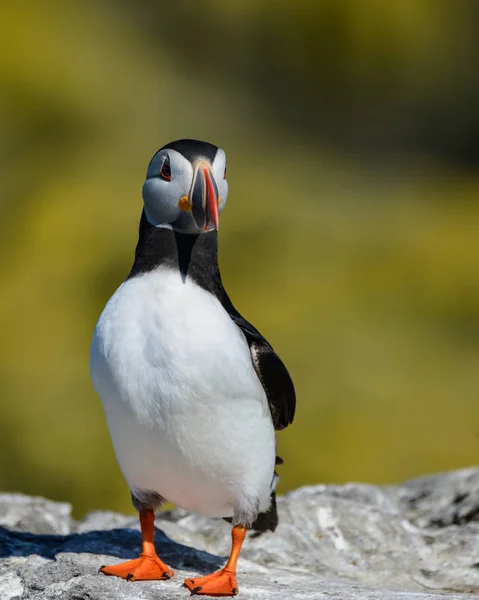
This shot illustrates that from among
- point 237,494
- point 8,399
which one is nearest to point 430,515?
point 237,494

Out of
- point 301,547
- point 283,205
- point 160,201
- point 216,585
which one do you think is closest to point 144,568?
point 216,585

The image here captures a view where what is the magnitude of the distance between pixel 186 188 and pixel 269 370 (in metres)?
1.01

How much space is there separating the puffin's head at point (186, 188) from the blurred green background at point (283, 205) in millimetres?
6409

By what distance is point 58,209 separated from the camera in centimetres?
1419

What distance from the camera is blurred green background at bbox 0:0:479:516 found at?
11273 mm

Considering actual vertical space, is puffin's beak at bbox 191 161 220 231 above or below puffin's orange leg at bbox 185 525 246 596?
above

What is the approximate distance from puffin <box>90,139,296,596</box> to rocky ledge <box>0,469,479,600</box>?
0.29 m

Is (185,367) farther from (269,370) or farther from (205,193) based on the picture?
(205,193)

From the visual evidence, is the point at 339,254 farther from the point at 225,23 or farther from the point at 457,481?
the point at 457,481

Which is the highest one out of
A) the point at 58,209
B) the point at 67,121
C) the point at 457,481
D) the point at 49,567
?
the point at 67,121

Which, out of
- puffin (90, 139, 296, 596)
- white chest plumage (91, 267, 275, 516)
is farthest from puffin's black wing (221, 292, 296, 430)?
white chest plumage (91, 267, 275, 516)

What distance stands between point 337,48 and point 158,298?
13.8 m

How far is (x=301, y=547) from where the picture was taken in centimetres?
611

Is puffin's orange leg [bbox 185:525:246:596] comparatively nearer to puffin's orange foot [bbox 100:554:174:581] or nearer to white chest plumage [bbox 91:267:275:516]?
puffin's orange foot [bbox 100:554:174:581]
